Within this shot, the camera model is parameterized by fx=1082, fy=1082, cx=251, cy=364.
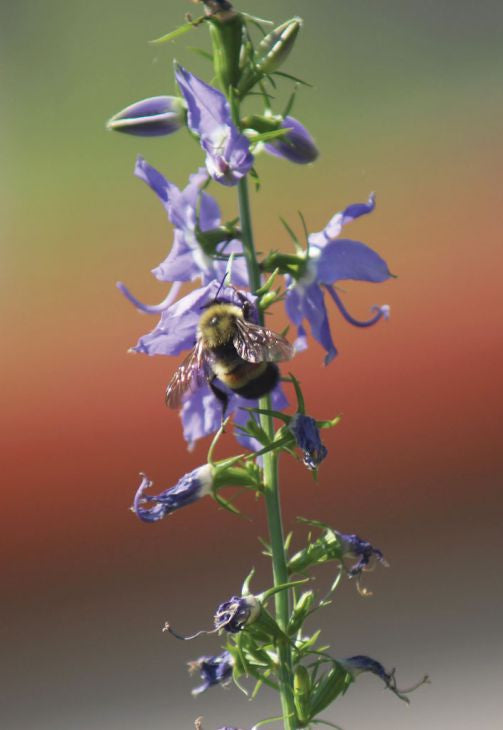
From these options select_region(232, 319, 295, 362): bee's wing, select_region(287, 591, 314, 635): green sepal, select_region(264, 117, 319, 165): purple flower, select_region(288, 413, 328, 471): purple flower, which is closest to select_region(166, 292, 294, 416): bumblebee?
select_region(232, 319, 295, 362): bee's wing

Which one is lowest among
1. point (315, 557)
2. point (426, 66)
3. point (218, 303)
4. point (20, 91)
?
point (315, 557)

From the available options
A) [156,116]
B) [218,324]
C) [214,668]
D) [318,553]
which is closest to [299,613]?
[318,553]

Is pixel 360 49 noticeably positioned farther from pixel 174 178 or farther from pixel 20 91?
pixel 20 91

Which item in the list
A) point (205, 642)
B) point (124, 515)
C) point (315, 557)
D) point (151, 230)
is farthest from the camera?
point (151, 230)

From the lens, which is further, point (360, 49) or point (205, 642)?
point (360, 49)

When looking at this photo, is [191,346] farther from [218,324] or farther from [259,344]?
[259,344]

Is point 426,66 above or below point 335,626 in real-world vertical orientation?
above

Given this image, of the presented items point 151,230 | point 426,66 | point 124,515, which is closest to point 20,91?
point 151,230
